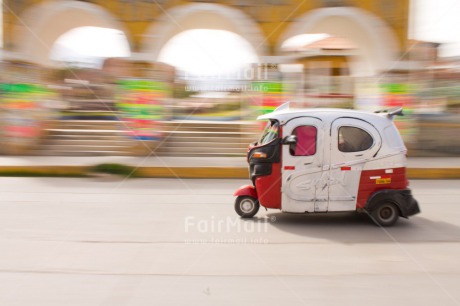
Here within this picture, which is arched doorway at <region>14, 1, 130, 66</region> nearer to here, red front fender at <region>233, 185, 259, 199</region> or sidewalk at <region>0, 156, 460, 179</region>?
sidewalk at <region>0, 156, 460, 179</region>

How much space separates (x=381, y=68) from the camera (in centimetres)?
1579

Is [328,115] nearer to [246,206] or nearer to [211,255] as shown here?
[246,206]

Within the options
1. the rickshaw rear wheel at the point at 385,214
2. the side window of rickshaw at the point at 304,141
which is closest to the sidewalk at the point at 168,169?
the side window of rickshaw at the point at 304,141

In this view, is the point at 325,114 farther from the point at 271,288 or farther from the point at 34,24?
the point at 34,24

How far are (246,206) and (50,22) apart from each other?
1238 centimetres

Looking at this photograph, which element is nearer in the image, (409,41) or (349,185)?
(349,185)

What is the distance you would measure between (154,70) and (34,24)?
15.1 feet

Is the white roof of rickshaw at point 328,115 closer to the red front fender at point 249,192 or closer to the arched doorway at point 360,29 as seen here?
the red front fender at point 249,192

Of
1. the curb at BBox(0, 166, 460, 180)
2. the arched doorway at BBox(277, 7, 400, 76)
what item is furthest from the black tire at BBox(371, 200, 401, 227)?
the arched doorway at BBox(277, 7, 400, 76)

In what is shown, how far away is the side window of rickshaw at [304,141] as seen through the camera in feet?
22.0

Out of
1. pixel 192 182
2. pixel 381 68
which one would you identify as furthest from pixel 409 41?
pixel 192 182

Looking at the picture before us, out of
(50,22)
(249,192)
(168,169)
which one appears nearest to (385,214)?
(249,192)

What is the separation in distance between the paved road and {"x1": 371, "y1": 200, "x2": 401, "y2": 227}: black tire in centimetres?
12

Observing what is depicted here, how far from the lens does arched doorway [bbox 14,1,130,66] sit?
51.9ft
